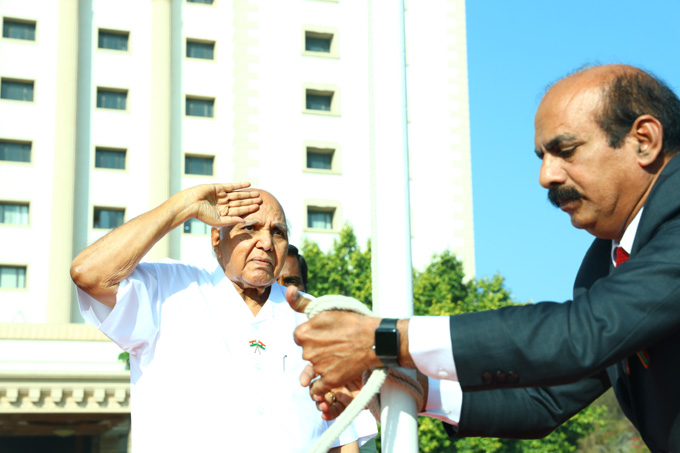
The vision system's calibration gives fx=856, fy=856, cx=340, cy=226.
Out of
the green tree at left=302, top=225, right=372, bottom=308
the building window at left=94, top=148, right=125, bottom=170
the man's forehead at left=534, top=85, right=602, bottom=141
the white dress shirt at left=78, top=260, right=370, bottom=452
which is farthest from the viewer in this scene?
the building window at left=94, top=148, right=125, bottom=170

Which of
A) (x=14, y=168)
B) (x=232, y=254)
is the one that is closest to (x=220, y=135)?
(x=14, y=168)

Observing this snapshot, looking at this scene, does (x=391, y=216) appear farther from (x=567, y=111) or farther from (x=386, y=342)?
(x=567, y=111)

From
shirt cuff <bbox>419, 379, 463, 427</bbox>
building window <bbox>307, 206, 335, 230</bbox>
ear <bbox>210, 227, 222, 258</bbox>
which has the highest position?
building window <bbox>307, 206, 335, 230</bbox>

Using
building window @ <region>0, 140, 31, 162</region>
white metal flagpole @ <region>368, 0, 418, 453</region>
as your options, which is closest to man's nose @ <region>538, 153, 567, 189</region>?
white metal flagpole @ <region>368, 0, 418, 453</region>

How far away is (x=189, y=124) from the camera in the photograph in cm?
3547

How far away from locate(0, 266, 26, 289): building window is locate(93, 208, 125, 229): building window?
342 centimetres

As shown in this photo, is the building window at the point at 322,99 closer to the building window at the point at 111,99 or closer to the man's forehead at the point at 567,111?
the building window at the point at 111,99

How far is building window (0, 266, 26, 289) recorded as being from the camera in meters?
32.2

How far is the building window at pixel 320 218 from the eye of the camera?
34.9m

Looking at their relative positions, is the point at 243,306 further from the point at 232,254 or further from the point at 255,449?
the point at 255,449

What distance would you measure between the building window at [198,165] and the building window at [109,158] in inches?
101

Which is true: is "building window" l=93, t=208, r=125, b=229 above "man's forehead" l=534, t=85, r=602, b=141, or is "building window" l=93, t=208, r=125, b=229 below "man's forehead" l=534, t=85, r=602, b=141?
above

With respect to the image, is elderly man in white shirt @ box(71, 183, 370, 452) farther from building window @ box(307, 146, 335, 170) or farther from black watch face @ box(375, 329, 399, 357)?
building window @ box(307, 146, 335, 170)

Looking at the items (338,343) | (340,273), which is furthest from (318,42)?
(338,343)
